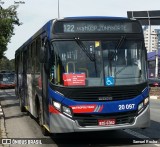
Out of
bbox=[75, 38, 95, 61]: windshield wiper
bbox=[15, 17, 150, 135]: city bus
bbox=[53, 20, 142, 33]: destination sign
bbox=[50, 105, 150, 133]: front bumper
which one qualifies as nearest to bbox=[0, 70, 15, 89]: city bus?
bbox=[15, 17, 150, 135]: city bus

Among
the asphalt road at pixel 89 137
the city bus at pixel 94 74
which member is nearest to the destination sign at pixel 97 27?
the city bus at pixel 94 74

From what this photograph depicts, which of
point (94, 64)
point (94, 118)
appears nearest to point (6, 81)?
point (94, 64)

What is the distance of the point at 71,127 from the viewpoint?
9234mm

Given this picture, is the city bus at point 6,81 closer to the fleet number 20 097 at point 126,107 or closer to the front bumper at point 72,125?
the front bumper at point 72,125

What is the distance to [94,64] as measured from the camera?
31.2ft

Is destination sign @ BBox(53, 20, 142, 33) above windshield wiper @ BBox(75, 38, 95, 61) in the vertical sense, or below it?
above

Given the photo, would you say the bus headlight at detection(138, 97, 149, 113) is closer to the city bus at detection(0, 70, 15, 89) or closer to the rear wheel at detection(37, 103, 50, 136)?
the rear wheel at detection(37, 103, 50, 136)

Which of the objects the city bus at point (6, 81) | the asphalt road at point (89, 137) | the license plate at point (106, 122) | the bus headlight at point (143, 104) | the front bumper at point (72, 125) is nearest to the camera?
the front bumper at point (72, 125)

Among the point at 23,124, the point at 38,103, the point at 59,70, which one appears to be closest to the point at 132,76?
the point at 59,70

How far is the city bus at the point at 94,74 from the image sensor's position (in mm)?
9297

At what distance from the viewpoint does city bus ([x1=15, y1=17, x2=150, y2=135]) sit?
9.30 m

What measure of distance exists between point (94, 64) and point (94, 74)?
9.2 inches

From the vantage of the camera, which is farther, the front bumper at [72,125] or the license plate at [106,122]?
the license plate at [106,122]

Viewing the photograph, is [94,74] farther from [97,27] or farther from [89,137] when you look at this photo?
[89,137]
